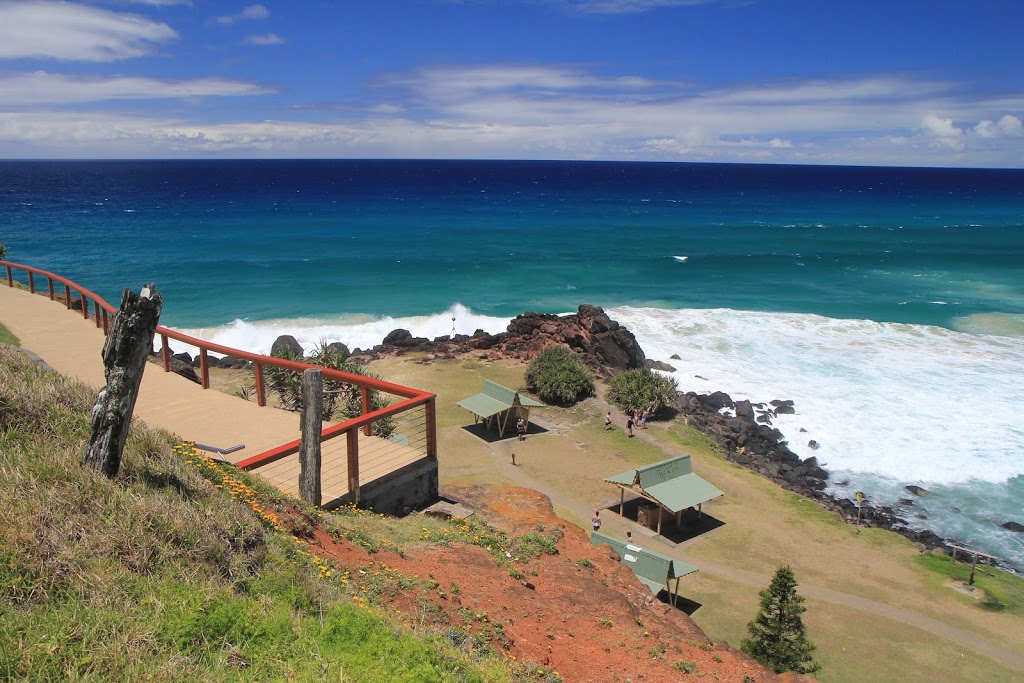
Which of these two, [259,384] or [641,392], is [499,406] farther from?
[259,384]

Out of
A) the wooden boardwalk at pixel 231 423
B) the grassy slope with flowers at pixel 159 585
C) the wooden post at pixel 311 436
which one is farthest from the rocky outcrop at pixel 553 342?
the grassy slope with flowers at pixel 159 585

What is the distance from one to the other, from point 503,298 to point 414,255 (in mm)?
17525

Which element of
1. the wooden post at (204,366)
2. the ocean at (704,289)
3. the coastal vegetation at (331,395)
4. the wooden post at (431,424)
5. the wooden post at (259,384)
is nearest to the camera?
the wooden post at (431,424)

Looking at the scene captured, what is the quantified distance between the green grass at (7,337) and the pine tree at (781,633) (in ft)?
52.1

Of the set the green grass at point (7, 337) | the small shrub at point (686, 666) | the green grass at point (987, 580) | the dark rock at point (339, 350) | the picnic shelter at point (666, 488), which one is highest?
the green grass at point (7, 337)

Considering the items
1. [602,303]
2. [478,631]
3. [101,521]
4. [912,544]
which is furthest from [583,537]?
[602,303]

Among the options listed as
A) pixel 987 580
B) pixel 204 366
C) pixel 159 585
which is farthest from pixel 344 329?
pixel 159 585

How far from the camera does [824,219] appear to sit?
110250mm

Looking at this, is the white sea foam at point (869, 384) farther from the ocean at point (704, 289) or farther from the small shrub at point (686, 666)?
the small shrub at point (686, 666)

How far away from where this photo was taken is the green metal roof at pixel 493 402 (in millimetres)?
25422

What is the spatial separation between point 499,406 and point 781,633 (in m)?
14.3

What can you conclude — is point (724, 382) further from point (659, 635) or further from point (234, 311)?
point (234, 311)

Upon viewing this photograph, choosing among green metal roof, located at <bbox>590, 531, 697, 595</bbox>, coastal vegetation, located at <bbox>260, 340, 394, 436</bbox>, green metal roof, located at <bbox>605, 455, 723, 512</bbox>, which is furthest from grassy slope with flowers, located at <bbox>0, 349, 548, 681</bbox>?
green metal roof, located at <bbox>605, 455, 723, 512</bbox>

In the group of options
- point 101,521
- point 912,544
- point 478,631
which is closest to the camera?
point 101,521
